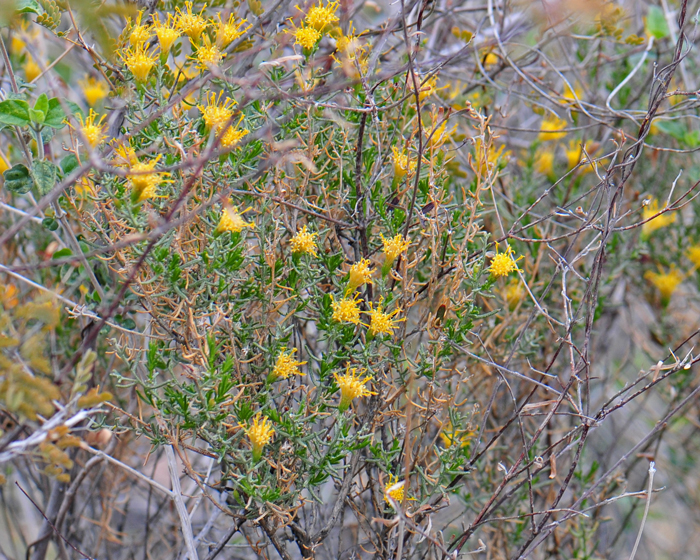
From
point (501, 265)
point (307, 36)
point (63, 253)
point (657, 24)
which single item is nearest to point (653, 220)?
point (657, 24)

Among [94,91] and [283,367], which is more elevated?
[94,91]

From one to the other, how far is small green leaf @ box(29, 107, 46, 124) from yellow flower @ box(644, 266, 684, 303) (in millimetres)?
1906

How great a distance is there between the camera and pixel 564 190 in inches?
81.4

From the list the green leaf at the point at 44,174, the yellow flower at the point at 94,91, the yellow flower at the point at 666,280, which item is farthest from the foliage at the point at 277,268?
the yellow flower at the point at 666,280

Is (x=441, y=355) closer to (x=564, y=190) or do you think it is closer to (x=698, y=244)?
(x=564, y=190)

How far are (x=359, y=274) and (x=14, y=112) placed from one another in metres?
0.73

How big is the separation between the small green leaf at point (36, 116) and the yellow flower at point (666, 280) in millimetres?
1906

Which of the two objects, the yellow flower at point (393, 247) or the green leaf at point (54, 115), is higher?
the green leaf at point (54, 115)

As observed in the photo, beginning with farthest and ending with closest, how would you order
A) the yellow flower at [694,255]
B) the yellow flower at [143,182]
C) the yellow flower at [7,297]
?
1. the yellow flower at [694,255]
2. the yellow flower at [143,182]
3. the yellow flower at [7,297]

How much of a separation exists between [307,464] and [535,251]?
104cm

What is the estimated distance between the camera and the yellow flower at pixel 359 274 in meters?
1.07

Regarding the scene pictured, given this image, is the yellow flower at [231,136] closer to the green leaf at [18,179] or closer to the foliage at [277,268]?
the foliage at [277,268]

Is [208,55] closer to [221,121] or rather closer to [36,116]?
[221,121]

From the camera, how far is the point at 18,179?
1238mm
